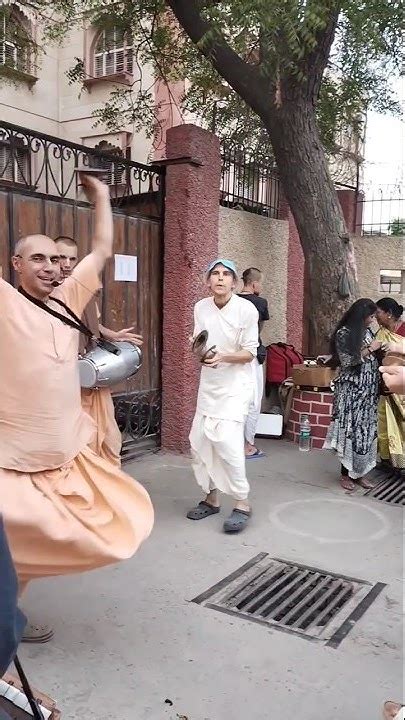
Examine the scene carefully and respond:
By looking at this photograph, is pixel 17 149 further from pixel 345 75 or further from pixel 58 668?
pixel 345 75

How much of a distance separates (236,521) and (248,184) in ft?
15.0

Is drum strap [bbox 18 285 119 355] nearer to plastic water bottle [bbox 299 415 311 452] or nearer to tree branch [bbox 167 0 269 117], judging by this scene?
plastic water bottle [bbox 299 415 311 452]

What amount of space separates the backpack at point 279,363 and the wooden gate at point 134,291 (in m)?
1.76

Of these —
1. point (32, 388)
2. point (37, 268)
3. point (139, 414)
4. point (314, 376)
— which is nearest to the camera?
point (32, 388)

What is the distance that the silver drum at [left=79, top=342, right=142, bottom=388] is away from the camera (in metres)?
3.55

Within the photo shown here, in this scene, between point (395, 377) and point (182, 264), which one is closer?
point (395, 377)

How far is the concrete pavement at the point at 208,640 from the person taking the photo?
7.98ft

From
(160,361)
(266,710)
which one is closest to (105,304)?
(160,361)

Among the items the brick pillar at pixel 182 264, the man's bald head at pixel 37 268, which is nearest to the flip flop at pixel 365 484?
the brick pillar at pixel 182 264

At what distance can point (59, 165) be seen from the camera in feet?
16.5

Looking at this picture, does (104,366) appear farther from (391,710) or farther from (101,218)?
(391,710)

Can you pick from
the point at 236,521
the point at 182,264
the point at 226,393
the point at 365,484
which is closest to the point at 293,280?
the point at 182,264

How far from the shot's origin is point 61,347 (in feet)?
8.30

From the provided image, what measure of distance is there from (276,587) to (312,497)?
154 cm
